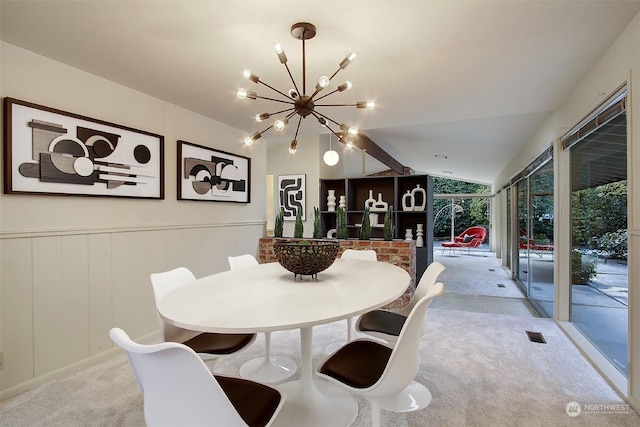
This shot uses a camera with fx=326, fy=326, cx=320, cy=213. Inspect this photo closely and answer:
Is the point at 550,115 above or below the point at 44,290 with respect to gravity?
above

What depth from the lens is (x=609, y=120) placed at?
207cm

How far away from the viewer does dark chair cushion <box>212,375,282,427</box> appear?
105cm

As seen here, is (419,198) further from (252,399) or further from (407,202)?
(252,399)

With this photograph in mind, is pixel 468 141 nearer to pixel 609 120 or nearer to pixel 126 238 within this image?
pixel 609 120

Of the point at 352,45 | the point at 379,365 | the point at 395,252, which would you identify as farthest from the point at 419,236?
the point at 379,365

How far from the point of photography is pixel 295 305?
4.31 ft

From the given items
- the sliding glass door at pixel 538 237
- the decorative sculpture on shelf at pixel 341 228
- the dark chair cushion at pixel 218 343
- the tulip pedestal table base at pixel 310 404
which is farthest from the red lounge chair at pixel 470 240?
the dark chair cushion at pixel 218 343

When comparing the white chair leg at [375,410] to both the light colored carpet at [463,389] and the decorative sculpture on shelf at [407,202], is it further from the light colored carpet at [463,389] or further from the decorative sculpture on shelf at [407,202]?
the decorative sculpture on shelf at [407,202]

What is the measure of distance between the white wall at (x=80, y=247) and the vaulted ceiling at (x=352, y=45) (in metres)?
0.17

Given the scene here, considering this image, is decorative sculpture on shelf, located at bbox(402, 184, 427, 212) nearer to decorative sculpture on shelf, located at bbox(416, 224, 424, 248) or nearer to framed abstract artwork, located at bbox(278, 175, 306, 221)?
decorative sculpture on shelf, located at bbox(416, 224, 424, 248)

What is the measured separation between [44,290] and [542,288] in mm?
4588

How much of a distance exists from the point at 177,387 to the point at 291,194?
15.7 feet

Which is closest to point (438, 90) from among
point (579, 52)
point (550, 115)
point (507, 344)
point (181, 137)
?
point (579, 52)

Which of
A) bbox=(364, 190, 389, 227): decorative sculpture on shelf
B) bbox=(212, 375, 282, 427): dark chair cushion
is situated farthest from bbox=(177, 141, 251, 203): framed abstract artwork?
bbox=(212, 375, 282, 427): dark chair cushion
